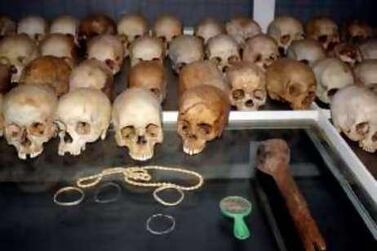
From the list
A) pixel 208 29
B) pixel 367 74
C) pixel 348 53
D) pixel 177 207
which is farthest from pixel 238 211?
pixel 208 29

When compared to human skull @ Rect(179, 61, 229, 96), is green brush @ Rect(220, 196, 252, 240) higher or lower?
lower

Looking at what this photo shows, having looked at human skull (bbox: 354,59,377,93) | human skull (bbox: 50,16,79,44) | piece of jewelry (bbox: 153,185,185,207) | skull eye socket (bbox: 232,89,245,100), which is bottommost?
piece of jewelry (bbox: 153,185,185,207)

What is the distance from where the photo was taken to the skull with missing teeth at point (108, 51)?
7.43ft

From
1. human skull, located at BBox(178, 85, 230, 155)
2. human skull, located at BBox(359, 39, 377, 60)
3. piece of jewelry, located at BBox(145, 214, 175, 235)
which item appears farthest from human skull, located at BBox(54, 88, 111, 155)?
human skull, located at BBox(359, 39, 377, 60)

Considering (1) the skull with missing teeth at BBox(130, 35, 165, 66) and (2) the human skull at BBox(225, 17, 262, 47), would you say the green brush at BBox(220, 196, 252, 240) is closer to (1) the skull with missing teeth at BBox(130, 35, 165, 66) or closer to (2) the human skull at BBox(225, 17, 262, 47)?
(1) the skull with missing teeth at BBox(130, 35, 165, 66)

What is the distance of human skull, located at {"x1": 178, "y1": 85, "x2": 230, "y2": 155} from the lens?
1767 mm

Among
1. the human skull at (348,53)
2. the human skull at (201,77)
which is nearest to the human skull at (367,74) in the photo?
the human skull at (348,53)

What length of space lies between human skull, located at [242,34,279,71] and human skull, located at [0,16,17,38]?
3.68 ft

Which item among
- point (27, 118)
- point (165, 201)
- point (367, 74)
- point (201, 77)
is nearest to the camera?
point (165, 201)

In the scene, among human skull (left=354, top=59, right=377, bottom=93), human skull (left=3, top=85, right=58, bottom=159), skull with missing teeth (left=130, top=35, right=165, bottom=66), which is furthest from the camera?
skull with missing teeth (left=130, top=35, right=165, bottom=66)

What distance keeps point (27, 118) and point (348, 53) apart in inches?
53.7

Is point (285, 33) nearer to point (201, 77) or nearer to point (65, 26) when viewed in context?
point (201, 77)

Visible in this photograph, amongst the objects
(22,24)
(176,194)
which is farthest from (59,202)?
(22,24)

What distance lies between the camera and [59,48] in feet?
7.47
